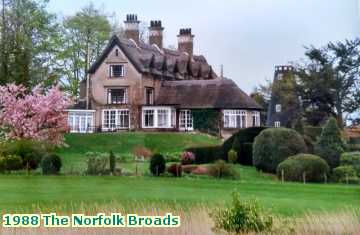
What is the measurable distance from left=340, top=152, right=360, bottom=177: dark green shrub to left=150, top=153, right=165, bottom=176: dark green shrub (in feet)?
7.64

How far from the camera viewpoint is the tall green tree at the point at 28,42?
27.7 ft

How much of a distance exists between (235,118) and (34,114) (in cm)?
253

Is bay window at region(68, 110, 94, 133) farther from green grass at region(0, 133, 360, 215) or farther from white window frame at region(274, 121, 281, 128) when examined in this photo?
white window frame at region(274, 121, 281, 128)

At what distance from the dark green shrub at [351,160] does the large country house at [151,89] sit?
4.29ft

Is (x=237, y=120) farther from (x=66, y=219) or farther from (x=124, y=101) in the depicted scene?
(x=66, y=219)

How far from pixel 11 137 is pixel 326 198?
359cm

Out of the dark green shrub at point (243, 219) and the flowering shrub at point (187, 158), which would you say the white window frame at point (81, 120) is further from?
the dark green shrub at point (243, 219)

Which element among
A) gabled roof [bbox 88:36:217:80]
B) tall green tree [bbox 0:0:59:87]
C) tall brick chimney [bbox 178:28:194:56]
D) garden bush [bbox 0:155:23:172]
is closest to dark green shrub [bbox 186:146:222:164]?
gabled roof [bbox 88:36:217:80]

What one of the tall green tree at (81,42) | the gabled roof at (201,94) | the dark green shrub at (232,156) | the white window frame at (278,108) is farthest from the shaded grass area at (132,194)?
the white window frame at (278,108)

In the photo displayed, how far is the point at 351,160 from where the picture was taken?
9672 mm

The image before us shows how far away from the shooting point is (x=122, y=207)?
7734 millimetres

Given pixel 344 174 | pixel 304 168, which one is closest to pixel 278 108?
pixel 304 168

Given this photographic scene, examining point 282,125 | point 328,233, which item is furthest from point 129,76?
point 328,233

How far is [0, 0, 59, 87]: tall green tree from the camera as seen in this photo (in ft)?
27.7
